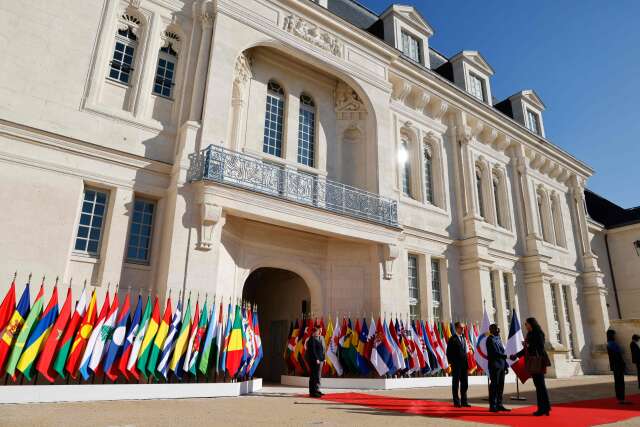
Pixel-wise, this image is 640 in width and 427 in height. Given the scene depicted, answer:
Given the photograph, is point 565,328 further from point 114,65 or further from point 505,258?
point 114,65

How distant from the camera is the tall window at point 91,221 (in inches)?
388

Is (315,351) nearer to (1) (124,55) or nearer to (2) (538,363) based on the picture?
(2) (538,363)

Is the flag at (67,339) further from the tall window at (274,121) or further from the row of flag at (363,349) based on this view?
the tall window at (274,121)

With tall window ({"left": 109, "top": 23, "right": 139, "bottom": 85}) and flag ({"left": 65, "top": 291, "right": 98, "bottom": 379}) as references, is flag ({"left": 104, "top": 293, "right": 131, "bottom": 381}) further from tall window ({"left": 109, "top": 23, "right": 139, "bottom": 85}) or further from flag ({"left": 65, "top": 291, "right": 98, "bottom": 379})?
tall window ({"left": 109, "top": 23, "right": 139, "bottom": 85})

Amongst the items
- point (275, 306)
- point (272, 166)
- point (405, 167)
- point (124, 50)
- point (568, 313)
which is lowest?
point (275, 306)

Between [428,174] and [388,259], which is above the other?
[428,174]

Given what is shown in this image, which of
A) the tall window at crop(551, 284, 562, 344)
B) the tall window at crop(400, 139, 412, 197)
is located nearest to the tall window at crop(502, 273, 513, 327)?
the tall window at crop(551, 284, 562, 344)

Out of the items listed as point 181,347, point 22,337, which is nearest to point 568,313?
point 181,347

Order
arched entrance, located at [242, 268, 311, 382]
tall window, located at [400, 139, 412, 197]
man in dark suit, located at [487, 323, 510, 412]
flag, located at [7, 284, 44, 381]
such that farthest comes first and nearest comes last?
tall window, located at [400, 139, 412, 197] < arched entrance, located at [242, 268, 311, 382] < flag, located at [7, 284, 44, 381] < man in dark suit, located at [487, 323, 510, 412]

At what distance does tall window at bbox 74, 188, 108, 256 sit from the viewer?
9844 millimetres

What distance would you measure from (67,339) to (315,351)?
4826 millimetres

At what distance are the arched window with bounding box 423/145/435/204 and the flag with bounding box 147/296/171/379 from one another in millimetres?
11675

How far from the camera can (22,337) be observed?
745cm

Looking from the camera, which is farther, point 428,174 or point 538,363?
point 428,174
